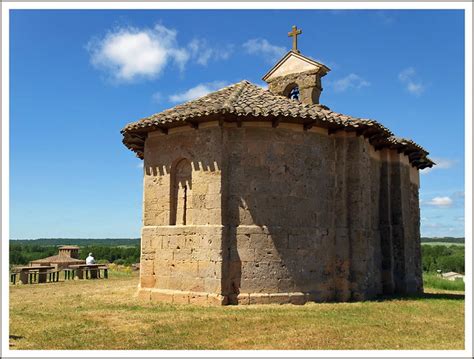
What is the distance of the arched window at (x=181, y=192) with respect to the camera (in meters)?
13.6

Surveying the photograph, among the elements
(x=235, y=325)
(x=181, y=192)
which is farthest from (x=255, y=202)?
(x=235, y=325)

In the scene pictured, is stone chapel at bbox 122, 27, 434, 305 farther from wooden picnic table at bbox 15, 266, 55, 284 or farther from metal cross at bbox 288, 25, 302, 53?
wooden picnic table at bbox 15, 266, 55, 284

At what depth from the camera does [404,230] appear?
16.5 m

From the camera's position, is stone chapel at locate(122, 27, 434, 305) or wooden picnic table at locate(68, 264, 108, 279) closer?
stone chapel at locate(122, 27, 434, 305)

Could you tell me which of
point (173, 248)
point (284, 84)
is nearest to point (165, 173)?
point (173, 248)

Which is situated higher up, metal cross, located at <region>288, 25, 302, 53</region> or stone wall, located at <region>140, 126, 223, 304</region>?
metal cross, located at <region>288, 25, 302, 53</region>

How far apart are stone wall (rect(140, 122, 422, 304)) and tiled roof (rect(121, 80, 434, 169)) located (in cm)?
38

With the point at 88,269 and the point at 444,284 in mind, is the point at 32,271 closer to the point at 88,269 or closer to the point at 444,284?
the point at 88,269

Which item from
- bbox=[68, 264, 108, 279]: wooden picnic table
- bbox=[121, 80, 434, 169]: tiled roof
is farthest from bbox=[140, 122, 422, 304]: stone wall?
bbox=[68, 264, 108, 279]: wooden picnic table

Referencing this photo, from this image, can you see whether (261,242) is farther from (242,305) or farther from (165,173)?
(165,173)

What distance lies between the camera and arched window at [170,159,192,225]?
44.5ft

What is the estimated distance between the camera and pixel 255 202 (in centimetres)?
1286

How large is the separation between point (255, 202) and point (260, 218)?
0.44 m

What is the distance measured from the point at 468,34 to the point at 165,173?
8.60m
